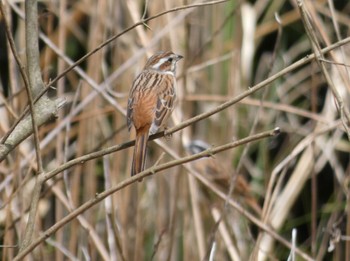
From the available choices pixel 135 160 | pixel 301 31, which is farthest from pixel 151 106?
pixel 301 31

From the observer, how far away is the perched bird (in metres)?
3.51

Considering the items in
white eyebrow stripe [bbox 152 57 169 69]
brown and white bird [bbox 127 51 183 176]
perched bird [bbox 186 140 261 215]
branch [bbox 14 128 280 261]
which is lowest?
perched bird [bbox 186 140 261 215]

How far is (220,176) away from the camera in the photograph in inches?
145

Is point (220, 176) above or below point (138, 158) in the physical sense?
below

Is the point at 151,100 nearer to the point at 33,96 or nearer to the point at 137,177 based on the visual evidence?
the point at 33,96

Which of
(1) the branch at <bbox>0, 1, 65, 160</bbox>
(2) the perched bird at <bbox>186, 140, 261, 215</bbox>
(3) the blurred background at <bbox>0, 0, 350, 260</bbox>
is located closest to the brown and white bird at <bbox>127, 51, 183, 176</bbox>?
(3) the blurred background at <bbox>0, 0, 350, 260</bbox>

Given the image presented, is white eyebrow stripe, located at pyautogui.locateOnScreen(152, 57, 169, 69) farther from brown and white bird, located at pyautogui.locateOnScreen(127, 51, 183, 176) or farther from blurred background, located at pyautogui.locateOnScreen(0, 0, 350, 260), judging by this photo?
blurred background, located at pyautogui.locateOnScreen(0, 0, 350, 260)

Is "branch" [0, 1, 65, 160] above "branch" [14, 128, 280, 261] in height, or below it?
above

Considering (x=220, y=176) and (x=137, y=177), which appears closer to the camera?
(x=137, y=177)

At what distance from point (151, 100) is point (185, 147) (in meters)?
0.90

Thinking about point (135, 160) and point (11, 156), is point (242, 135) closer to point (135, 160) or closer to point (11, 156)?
point (11, 156)

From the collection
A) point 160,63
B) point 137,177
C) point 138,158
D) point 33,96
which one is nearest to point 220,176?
point 160,63

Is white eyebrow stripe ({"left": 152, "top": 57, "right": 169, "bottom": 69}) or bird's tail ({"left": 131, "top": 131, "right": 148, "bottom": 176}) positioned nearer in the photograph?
bird's tail ({"left": 131, "top": 131, "right": 148, "bottom": 176})

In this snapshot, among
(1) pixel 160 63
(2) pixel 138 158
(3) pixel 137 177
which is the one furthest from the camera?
(1) pixel 160 63
